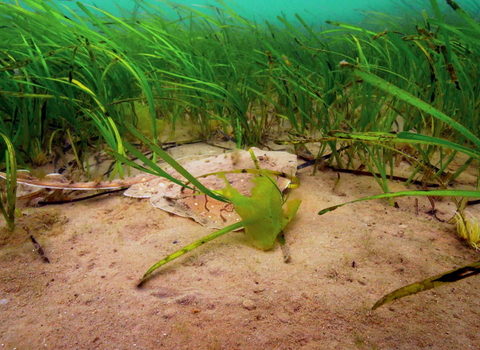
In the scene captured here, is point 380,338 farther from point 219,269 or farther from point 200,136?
point 200,136

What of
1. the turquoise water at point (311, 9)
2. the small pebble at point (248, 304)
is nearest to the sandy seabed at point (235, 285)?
the small pebble at point (248, 304)

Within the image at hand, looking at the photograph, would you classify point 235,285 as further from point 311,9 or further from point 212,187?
point 311,9

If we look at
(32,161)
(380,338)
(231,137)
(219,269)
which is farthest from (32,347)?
(231,137)

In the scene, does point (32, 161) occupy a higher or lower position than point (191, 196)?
lower

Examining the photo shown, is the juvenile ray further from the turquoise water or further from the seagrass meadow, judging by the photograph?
the turquoise water

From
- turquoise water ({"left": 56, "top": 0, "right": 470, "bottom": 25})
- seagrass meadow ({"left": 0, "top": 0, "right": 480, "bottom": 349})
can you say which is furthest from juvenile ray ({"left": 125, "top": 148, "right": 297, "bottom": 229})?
turquoise water ({"left": 56, "top": 0, "right": 470, "bottom": 25})

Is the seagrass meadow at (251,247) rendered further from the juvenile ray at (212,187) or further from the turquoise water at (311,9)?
the turquoise water at (311,9)

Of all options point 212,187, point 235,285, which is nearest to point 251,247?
point 235,285

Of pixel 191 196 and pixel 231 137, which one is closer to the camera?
pixel 191 196

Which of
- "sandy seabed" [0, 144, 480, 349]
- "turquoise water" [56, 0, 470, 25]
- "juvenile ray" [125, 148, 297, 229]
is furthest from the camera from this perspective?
"turquoise water" [56, 0, 470, 25]
